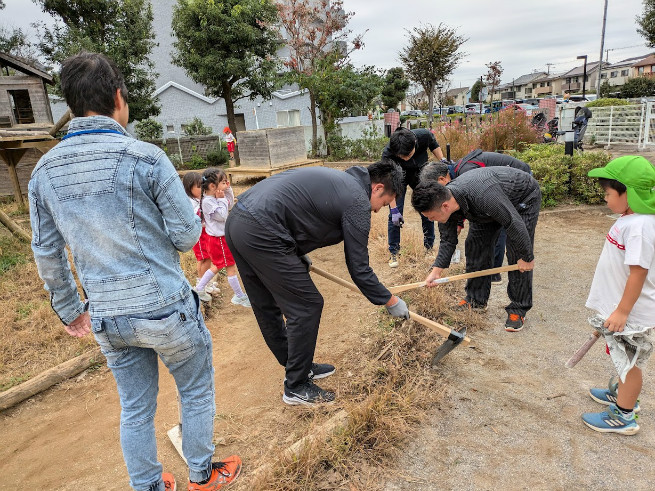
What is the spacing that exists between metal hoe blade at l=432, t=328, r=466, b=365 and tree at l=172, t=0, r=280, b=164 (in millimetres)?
13004

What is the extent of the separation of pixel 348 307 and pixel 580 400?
2.16 metres

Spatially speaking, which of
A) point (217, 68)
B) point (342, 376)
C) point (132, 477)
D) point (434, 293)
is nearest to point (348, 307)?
point (434, 293)

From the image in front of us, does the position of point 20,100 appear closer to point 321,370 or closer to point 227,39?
point 227,39

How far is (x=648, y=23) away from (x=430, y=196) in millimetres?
25108

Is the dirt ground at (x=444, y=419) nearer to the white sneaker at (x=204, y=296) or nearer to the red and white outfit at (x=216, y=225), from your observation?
the white sneaker at (x=204, y=296)

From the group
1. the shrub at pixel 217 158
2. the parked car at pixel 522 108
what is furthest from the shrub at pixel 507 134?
the shrub at pixel 217 158

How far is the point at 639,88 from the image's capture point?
27531 millimetres

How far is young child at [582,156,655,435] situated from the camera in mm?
1993

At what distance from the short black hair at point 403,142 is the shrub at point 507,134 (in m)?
5.85

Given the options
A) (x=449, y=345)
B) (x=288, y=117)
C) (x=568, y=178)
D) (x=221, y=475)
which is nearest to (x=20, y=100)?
(x=221, y=475)

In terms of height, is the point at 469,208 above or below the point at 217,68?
below

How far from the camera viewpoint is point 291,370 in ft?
8.83

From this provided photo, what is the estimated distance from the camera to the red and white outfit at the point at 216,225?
4023 mm

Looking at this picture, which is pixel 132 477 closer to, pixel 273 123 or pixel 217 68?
pixel 217 68
